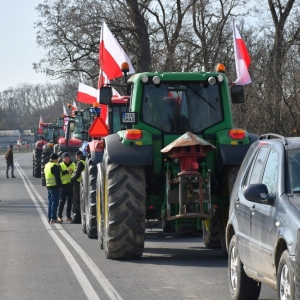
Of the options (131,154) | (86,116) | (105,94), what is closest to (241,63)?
(86,116)

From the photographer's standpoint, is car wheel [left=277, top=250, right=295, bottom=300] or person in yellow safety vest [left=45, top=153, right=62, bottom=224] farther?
person in yellow safety vest [left=45, top=153, right=62, bottom=224]

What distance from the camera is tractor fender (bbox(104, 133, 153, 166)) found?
1273cm

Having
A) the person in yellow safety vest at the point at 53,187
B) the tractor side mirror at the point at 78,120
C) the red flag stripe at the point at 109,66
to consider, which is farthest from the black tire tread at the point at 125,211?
the tractor side mirror at the point at 78,120

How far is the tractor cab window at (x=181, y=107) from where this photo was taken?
534 inches

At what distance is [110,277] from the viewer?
11.2m

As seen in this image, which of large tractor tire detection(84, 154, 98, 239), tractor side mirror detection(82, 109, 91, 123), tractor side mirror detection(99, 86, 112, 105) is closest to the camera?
tractor side mirror detection(99, 86, 112, 105)

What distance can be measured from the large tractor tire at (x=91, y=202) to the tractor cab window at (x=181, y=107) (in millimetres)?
3356

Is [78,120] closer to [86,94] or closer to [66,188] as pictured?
[86,94]

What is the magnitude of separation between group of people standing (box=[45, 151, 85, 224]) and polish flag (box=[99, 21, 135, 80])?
2025 mm

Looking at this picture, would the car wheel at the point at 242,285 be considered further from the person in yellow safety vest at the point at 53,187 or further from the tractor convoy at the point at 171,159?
the person in yellow safety vest at the point at 53,187

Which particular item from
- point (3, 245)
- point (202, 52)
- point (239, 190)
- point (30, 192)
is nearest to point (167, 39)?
point (202, 52)

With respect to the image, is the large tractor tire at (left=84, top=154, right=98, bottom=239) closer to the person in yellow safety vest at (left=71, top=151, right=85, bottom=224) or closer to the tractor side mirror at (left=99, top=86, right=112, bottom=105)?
the tractor side mirror at (left=99, top=86, right=112, bottom=105)

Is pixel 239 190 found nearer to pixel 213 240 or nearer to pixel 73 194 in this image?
pixel 213 240

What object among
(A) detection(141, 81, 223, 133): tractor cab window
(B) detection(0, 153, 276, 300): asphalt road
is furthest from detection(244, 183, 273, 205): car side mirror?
(A) detection(141, 81, 223, 133): tractor cab window
